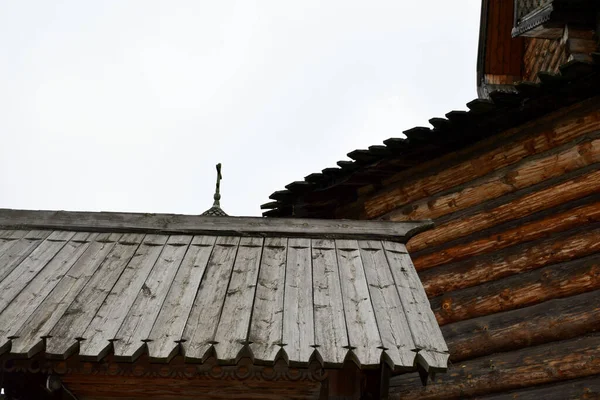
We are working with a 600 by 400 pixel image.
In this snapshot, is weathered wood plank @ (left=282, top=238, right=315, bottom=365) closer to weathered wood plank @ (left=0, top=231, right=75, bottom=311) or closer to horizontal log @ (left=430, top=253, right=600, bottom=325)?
weathered wood plank @ (left=0, top=231, right=75, bottom=311)

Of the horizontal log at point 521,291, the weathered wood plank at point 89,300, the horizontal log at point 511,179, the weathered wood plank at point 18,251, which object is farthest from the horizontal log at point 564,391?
the weathered wood plank at point 18,251

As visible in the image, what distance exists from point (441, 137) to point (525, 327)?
1.91 meters

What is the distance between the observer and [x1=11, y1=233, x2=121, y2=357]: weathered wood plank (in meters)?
2.80

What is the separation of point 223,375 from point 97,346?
2.04 feet

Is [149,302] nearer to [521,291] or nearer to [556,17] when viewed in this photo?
[521,291]

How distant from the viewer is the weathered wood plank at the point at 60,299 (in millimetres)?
2799

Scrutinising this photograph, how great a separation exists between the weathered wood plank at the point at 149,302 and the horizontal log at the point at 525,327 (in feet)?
8.95

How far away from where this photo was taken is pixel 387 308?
3.13 metres

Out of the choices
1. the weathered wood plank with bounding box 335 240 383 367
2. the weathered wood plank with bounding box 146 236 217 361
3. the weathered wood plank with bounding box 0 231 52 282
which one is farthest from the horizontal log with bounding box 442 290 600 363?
the weathered wood plank with bounding box 0 231 52 282

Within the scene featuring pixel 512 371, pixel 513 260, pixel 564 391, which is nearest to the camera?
pixel 564 391

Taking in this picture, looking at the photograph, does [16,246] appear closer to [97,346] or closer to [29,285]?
[29,285]

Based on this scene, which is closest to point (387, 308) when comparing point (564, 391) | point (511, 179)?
point (564, 391)

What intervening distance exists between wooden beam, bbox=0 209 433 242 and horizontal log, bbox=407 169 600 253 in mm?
1807

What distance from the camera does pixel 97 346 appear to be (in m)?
2.77
